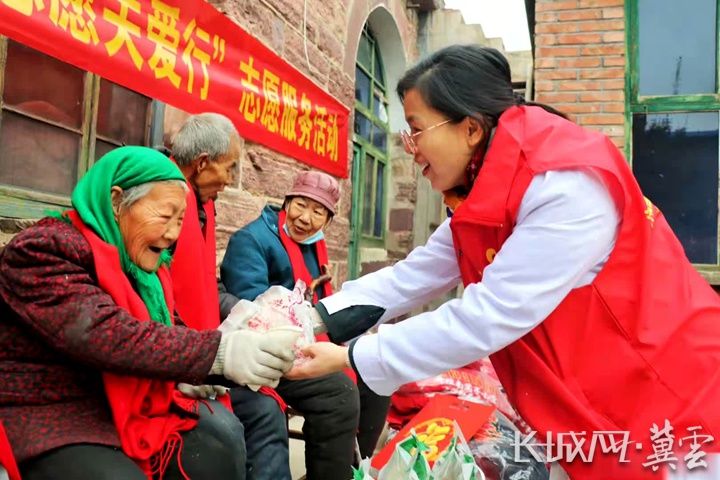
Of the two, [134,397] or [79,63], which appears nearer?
[134,397]

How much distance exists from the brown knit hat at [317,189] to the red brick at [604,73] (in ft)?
6.49

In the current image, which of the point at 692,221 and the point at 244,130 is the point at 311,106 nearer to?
the point at 244,130

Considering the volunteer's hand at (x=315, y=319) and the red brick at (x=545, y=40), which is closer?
the volunteer's hand at (x=315, y=319)

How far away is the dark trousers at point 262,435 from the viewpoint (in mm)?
2105

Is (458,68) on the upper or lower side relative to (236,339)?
upper

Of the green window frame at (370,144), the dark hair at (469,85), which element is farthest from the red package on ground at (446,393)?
the green window frame at (370,144)

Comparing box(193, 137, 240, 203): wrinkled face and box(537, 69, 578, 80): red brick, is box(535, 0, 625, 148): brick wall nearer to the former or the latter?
box(537, 69, 578, 80): red brick

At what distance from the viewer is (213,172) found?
7.78 ft

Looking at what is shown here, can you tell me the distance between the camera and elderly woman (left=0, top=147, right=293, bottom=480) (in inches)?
53.9

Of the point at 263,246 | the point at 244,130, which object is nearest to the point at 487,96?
the point at 263,246

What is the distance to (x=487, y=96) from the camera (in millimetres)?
1337

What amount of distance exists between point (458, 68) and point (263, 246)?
4.83 ft

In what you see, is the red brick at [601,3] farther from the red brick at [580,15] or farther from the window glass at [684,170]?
the window glass at [684,170]

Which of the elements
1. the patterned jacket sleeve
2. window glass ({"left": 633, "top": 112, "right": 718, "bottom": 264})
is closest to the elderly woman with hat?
the patterned jacket sleeve
